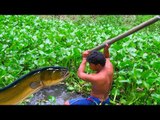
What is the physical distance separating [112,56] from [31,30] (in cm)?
322

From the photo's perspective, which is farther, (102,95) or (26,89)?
(26,89)

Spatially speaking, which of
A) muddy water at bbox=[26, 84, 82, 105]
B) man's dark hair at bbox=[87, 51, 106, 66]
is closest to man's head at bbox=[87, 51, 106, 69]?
man's dark hair at bbox=[87, 51, 106, 66]

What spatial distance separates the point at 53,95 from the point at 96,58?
5.90 ft

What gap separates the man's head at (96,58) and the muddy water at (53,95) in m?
1.40

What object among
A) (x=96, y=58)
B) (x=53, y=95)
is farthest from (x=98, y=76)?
(x=53, y=95)

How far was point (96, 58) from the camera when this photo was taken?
3732mm

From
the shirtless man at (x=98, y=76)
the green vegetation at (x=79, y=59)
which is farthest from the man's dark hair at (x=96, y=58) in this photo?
the green vegetation at (x=79, y=59)

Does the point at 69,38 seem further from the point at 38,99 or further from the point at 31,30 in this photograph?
the point at 38,99

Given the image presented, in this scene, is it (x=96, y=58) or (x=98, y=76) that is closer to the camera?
(x=96, y=58)

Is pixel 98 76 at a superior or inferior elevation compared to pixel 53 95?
superior

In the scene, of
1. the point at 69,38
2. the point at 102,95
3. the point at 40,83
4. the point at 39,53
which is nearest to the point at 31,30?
the point at 69,38

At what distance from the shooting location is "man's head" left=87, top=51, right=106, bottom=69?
3.74 m

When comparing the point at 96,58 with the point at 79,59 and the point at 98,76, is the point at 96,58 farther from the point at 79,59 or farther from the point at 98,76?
the point at 79,59

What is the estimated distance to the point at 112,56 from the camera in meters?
5.91
